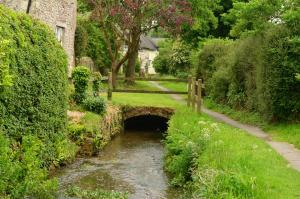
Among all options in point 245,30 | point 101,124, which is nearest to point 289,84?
point 245,30

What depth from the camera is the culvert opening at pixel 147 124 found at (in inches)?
1070

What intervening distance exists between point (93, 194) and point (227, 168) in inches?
134

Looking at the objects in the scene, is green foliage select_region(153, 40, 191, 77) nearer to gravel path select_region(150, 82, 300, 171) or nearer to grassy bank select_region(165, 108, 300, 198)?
gravel path select_region(150, 82, 300, 171)

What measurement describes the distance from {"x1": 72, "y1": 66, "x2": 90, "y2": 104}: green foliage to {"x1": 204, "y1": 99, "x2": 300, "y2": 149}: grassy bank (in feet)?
23.3

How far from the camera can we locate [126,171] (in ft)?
49.9

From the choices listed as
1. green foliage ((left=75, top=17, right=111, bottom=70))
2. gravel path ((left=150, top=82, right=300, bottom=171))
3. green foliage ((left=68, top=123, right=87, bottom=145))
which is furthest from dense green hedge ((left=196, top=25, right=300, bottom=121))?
green foliage ((left=75, top=17, right=111, bottom=70))

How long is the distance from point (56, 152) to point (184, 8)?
22.1m

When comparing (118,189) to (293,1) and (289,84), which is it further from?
(293,1)

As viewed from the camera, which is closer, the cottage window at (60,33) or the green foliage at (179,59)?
the cottage window at (60,33)

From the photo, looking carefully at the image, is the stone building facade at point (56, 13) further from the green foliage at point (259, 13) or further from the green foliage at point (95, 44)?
the green foliage at point (95, 44)

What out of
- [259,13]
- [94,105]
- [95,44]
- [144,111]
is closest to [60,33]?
[144,111]

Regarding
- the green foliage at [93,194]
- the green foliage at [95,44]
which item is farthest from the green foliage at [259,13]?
the green foliage at [95,44]

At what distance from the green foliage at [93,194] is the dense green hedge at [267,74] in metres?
9.61

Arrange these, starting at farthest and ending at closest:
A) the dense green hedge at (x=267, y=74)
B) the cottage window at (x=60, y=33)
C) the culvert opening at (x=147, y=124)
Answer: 1. the culvert opening at (x=147, y=124)
2. the cottage window at (x=60, y=33)
3. the dense green hedge at (x=267, y=74)
